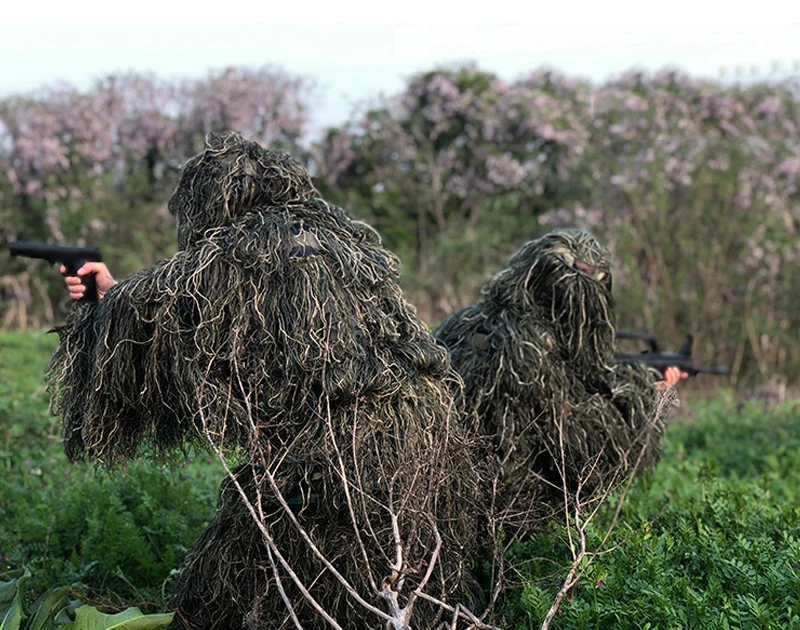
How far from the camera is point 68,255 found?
10.2ft

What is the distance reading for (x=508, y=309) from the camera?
3.69 meters

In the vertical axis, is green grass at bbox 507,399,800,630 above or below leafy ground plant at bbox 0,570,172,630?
above

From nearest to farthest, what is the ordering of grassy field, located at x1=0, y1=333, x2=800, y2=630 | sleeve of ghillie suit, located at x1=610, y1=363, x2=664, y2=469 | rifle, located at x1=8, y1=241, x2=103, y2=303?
grassy field, located at x1=0, y1=333, x2=800, y2=630 → rifle, located at x1=8, y1=241, x2=103, y2=303 → sleeve of ghillie suit, located at x1=610, y1=363, x2=664, y2=469

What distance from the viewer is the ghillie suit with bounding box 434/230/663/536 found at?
3.56m

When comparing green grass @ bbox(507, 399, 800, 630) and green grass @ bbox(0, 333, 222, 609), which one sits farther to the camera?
green grass @ bbox(0, 333, 222, 609)

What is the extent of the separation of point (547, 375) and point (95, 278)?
65.7 inches

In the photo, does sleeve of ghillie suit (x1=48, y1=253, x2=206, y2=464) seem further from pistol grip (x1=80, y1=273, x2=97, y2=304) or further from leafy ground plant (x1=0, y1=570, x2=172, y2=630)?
leafy ground plant (x1=0, y1=570, x2=172, y2=630)

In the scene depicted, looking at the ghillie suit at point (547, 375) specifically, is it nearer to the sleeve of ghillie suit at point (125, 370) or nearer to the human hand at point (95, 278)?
the sleeve of ghillie suit at point (125, 370)

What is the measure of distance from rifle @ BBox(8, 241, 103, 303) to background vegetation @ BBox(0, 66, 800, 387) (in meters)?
7.09

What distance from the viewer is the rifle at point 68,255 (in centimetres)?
310

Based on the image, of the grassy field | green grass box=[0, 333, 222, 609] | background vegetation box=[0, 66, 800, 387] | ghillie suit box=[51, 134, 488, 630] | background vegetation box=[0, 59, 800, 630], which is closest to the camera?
ghillie suit box=[51, 134, 488, 630]

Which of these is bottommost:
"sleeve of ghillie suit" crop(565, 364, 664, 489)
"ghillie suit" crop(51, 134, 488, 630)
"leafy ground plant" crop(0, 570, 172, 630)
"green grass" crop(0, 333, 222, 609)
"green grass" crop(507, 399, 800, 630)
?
"green grass" crop(0, 333, 222, 609)

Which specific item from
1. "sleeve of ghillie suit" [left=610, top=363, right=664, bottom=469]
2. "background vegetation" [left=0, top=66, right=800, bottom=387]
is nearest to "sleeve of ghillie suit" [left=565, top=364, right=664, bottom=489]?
"sleeve of ghillie suit" [left=610, top=363, right=664, bottom=469]

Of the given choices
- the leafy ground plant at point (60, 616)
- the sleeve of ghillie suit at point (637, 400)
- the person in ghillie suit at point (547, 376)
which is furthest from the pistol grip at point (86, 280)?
the sleeve of ghillie suit at point (637, 400)
